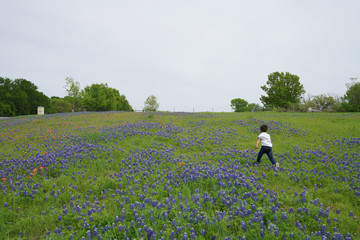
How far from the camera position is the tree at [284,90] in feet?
171

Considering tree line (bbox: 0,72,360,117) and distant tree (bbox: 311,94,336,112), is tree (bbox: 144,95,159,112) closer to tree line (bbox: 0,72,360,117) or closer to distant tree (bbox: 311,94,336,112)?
tree line (bbox: 0,72,360,117)

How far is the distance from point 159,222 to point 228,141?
7.53 meters

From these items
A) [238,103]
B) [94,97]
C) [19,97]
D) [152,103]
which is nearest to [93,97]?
[94,97]

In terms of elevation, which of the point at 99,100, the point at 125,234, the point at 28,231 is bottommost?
the point at 28,231

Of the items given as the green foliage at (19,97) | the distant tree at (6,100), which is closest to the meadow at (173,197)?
the distant tree at (6,100)

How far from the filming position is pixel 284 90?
5234 cm

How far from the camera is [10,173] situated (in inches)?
219

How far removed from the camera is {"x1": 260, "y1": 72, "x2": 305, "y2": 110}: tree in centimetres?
5215

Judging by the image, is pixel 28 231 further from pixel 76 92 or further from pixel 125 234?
pixel 76 92

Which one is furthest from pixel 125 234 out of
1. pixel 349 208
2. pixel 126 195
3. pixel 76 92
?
pixel 76 92

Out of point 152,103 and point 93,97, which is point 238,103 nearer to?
point 152,103

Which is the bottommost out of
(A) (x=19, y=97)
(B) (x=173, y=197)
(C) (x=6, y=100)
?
(B) (x=173, y=197)

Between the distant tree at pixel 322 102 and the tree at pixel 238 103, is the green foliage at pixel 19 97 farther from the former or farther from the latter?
the tree at pixel 238 103

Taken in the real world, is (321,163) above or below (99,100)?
below
